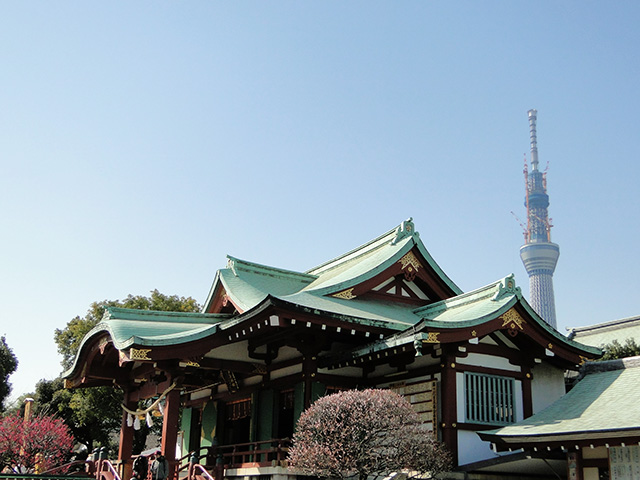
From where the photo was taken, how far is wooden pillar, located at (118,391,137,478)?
19141mm

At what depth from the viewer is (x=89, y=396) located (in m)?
35.7

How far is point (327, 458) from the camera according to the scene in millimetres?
13180

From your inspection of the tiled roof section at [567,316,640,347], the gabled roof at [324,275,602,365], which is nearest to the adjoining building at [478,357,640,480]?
the gabled roof at [324,275,602,365]

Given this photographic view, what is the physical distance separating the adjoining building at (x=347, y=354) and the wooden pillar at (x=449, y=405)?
23 mm

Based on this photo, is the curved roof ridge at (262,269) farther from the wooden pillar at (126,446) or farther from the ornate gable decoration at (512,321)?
the ornate gable decoration at (512,321)

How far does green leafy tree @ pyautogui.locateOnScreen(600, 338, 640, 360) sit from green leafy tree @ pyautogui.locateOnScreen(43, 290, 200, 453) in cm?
2164

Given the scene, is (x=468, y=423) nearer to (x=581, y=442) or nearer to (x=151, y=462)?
(x=581, y=442)

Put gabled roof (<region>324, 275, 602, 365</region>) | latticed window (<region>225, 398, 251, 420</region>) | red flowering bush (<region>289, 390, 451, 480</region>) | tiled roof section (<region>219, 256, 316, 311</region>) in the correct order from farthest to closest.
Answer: tiled roof section (<region>219, 256, 316, 311</region>)
latticed window (<region>225, 398, 251, 420</region>)
gabled roof (<region>324, 275, 602, 365</region>)
red flowering bush (<region>289, 390, 451, 480</region>)

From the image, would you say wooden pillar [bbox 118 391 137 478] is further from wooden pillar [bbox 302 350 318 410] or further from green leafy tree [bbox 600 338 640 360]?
green leafy tree [bbox 600 338 640 360]

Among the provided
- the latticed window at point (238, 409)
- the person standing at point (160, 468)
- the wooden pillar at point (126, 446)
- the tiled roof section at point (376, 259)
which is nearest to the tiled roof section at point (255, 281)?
the tiled roof section at point (376, 259)

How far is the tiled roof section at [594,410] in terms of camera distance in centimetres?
1262

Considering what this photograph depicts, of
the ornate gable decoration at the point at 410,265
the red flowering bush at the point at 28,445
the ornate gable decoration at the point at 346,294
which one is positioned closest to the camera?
the ornate gable decoration at the point at 346,294

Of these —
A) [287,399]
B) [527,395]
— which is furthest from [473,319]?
[287,399]

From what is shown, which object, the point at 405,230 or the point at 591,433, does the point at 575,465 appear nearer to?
the point at 591,433
